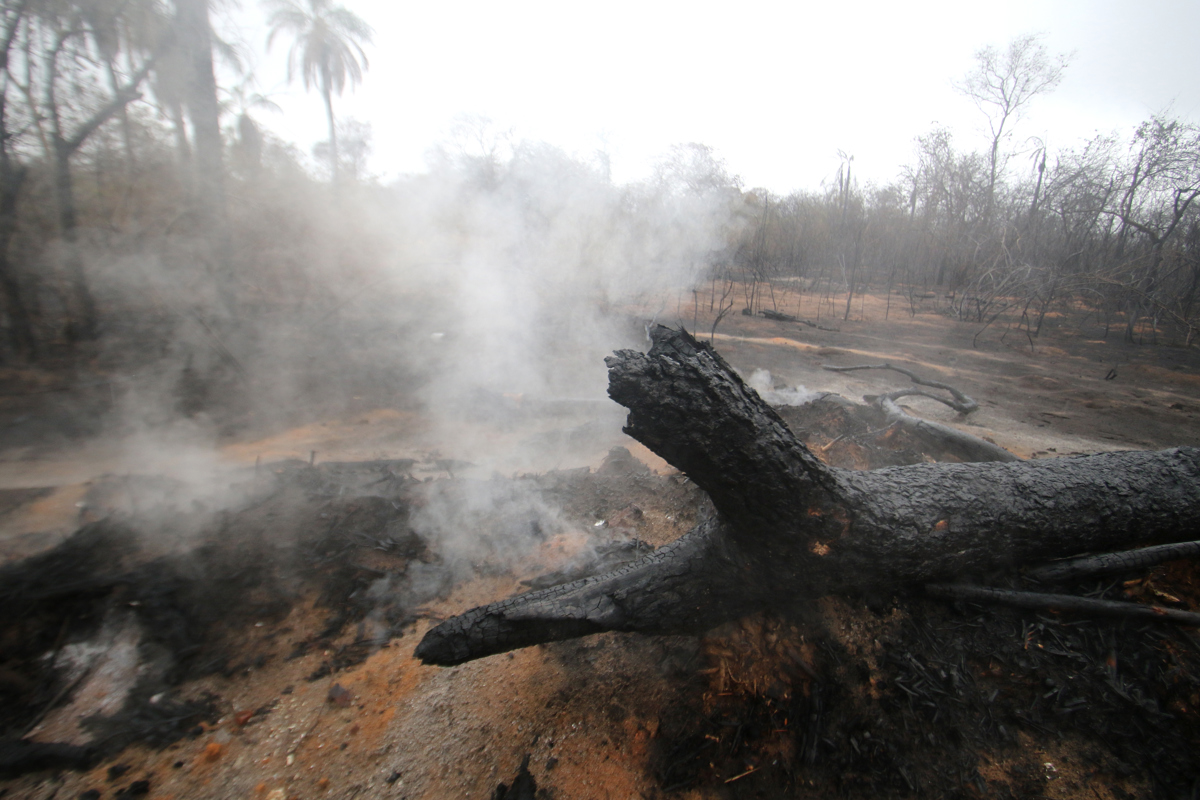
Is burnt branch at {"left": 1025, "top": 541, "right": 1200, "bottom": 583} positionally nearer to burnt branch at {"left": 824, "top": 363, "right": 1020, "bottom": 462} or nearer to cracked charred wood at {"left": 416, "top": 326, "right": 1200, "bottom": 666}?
cracked charred wood at {"left": 416, "top": 326, "right": 1200, "bottom": 666}

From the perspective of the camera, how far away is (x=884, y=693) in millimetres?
1880

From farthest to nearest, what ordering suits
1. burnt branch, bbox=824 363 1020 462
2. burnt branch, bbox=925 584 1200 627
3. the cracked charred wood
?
burnt branch, bbox=824 363 1020 462 < burnt branch, bbox=925 584 1200 627 < the cracked charred wood

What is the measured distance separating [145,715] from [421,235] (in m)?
7.10

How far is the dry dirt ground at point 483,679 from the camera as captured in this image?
1.76 metres

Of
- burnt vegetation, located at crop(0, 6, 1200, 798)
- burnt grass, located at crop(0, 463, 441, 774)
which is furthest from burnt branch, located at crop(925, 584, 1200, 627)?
burnt grass, located at crop(0, 463, 441, 774)

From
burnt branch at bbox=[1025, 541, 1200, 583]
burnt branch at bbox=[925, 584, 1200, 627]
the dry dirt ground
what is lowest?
the dry dirt ground

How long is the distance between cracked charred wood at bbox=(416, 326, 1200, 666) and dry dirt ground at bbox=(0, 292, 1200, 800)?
233mm

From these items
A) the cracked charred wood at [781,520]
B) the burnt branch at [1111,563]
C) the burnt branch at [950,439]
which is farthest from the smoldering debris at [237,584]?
the burnt branch at [950,439]

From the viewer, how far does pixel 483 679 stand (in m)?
2.22

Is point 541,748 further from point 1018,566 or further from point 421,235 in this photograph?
point 421,235

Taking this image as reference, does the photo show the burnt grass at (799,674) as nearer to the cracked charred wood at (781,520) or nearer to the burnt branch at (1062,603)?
the burnt branch at (1062,603)

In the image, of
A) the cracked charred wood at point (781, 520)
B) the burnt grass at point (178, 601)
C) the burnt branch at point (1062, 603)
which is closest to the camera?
the cracked charred wood at point (781, 520)

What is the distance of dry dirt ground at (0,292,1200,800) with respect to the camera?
5.76 ft

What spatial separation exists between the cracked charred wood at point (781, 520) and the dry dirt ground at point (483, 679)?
0.77ft
